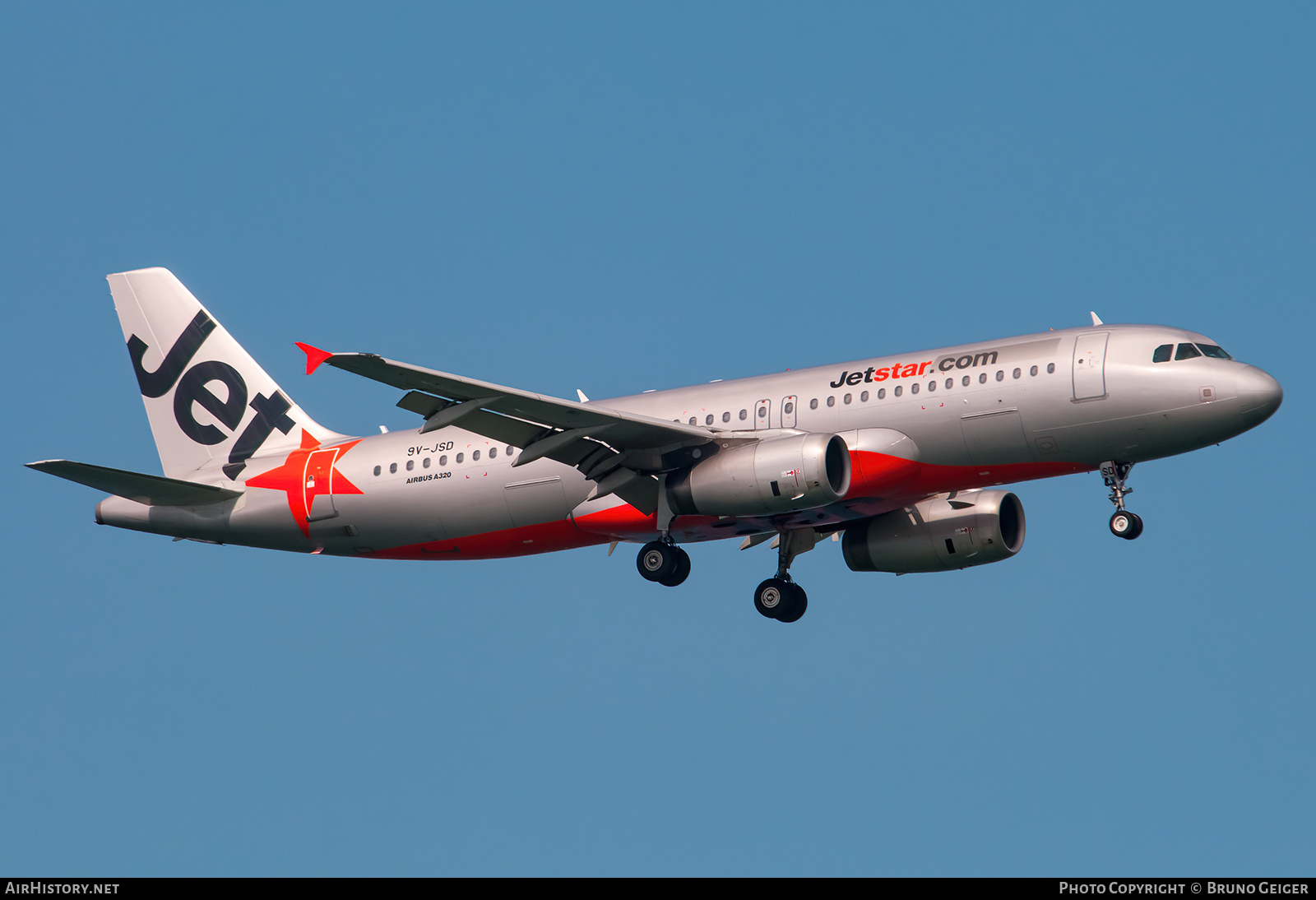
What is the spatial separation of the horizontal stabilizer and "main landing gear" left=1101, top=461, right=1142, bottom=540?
74.4 feet

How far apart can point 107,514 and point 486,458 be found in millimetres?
10695

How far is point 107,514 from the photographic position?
43.9 metres

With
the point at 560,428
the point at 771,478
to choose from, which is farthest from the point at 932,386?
the point at 560,428

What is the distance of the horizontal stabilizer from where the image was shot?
127 feet

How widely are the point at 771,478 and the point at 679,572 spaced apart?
4.46m

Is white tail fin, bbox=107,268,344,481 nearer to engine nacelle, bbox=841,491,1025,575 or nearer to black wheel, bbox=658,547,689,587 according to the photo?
black wheel, bbox=658,547,689,587

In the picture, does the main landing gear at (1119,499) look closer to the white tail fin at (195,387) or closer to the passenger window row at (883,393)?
the passenger window row at (883,393)

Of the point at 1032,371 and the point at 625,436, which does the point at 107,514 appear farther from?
the point at 1032,371

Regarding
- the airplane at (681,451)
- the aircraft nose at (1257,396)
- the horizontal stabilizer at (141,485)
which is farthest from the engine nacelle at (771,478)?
the horizontal stabilizer at (141,485)

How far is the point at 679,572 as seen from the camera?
1569 inches

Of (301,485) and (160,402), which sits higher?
(160,402)

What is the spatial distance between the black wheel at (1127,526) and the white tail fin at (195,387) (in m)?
21.3

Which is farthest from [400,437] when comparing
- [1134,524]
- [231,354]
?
[1134,524]

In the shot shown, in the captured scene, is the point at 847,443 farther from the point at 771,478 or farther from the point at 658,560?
the point at 658,560
